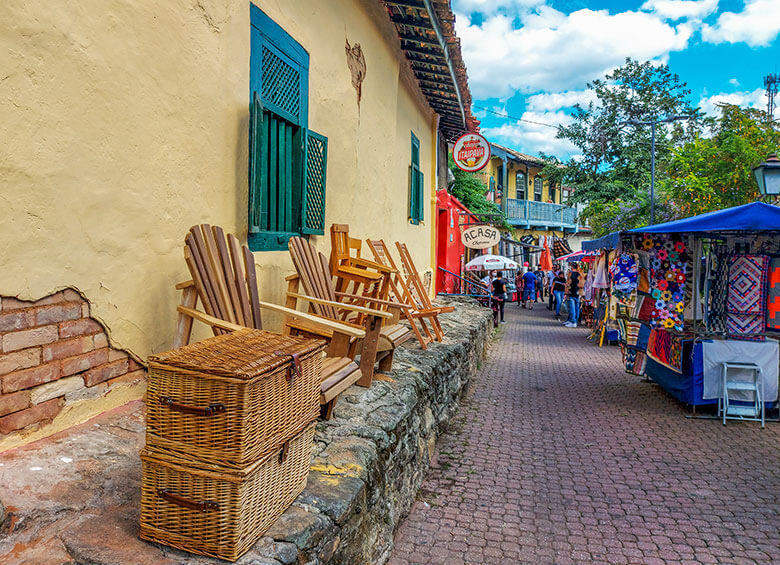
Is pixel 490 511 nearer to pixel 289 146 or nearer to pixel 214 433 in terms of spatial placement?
pixel 214 433

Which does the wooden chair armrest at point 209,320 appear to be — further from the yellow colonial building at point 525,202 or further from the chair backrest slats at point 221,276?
the yellow colonial building at point 525,202

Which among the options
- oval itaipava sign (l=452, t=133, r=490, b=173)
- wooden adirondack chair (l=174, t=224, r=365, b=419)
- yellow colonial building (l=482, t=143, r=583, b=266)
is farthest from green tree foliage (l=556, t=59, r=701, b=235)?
wooden adirondack chair (l=174, t=224, r=365, b=419)

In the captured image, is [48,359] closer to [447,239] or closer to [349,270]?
[349,270]

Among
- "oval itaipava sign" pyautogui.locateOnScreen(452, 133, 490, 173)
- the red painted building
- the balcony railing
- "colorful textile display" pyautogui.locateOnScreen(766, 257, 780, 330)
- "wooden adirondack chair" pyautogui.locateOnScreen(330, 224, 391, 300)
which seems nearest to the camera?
"wooden adirondack chair" pyautogui.locateOnScreen(330, 224, 391, 300)

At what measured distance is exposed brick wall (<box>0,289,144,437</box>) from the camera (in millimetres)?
2129

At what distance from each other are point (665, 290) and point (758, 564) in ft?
12.1

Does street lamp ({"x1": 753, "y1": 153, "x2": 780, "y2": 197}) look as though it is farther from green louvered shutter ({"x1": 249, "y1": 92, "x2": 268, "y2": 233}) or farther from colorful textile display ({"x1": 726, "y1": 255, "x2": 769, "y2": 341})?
green louvered shutter ({"x1": 249, "y1": 92, "x2": 268, "y2": 233})

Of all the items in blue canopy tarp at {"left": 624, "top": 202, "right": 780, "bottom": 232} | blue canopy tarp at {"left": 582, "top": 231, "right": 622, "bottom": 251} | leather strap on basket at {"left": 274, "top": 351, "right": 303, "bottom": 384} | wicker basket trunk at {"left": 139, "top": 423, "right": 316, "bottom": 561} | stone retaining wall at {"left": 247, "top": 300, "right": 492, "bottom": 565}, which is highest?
blue canopy tarp at {"left": 624, "top": 202, "right": 780, "bottom": 232}

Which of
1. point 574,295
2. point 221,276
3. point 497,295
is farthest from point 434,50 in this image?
point 574,295

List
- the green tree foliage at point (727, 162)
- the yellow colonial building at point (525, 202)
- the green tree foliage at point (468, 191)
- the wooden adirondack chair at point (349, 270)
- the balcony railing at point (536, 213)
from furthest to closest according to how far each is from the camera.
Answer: the balcony railing at point (536, 213), the yellow colonial building at point (525, 202), the green tree foliage at point (468, 191), the green tree foliage at point (727, 162), the wooden adirondack chair at point (349, 270)

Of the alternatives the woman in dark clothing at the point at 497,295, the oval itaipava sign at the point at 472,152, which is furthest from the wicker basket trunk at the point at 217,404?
the woman in dark clothing at the point at 497,295

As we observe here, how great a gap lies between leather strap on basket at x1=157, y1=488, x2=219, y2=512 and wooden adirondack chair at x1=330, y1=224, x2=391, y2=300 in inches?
122

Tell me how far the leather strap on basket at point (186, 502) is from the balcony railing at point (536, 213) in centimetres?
2787

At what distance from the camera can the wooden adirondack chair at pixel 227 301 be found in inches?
115
